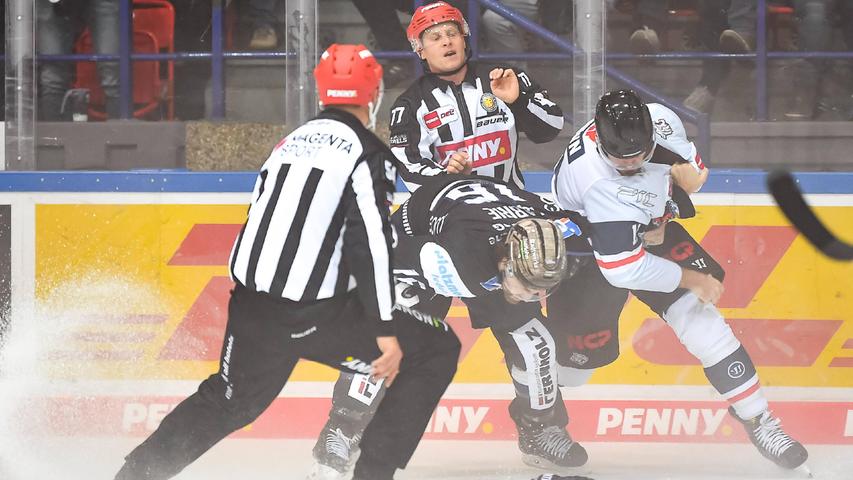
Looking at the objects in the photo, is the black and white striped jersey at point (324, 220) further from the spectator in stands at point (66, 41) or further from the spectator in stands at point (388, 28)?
the spectator in stands at point (66, 41)

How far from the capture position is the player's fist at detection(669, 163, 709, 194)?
12.7ft

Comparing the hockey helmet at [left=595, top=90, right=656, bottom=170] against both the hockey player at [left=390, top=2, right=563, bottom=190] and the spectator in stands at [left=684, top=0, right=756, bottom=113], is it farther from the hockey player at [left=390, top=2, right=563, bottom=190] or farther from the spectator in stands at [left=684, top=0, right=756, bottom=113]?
the spectator in stands at [left=684, top=0, right=756, bottom=113]

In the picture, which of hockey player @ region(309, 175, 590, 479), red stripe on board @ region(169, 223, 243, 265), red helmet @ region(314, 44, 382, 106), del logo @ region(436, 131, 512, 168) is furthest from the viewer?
red stripe on board @ region(169, 223, 243, 265)

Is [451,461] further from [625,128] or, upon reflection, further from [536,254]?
[625,128]

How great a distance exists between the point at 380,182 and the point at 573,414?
1752 mm

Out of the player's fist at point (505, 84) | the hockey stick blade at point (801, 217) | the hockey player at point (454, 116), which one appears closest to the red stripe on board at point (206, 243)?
the hockey player at point (454, 116)

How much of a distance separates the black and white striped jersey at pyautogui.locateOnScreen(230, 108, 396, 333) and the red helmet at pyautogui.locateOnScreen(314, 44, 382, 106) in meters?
0.06

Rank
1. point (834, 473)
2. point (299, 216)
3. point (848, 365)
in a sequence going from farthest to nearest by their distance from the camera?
point (848, 365)
point (834, 473)
point (299, 216)

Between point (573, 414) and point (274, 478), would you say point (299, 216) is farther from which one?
point (573, 414)

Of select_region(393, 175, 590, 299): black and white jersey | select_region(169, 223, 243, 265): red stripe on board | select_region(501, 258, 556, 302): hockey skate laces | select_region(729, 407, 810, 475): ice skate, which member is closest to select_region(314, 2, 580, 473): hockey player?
select_region(393, 175, 590, 299): black and white jersey

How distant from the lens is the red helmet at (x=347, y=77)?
9.95ft

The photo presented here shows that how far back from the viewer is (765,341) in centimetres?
438

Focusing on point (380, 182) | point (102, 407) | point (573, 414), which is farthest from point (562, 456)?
point (102, 407)

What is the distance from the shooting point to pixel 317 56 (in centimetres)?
457
